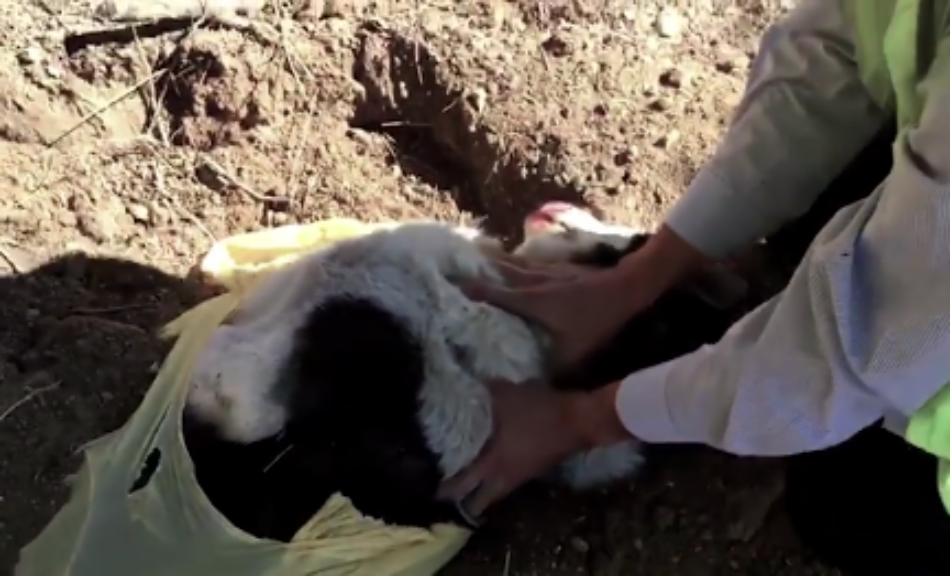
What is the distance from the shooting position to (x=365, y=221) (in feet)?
9.44

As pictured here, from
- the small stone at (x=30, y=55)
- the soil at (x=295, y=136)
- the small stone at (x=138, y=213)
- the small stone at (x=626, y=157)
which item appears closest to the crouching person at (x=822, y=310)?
the soil at (x=295, y=136)

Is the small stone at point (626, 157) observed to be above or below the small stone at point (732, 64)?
below

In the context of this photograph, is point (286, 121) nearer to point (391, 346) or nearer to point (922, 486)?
point (391, 346)

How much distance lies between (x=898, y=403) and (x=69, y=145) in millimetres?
1807

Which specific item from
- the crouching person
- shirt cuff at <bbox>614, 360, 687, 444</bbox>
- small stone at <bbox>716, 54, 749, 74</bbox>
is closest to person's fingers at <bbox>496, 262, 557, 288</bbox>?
the crouching person

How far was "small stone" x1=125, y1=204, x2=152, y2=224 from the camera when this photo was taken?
9.16 feet

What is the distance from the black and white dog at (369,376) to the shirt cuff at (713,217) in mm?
90

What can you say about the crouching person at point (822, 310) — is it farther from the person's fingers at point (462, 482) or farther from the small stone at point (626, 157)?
the small stone at point (626, 157)

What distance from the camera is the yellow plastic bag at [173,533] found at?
2.23m

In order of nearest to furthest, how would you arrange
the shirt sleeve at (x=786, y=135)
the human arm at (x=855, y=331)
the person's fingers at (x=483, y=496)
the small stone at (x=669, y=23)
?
the human arm at (x=855, y=331) < the shirt sleeve at (x=786, y=135) < the person's fingers at (x=483, y=496) < the small stone at (x=669, y=23)

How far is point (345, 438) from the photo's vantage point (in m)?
2.21

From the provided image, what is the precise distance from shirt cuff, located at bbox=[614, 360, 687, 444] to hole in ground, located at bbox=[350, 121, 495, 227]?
972 millimetres

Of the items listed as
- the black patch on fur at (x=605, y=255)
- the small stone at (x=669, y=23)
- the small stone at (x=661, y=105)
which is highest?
the small stone at (x=669, y=23)

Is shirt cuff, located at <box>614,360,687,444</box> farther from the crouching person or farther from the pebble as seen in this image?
the pebble
